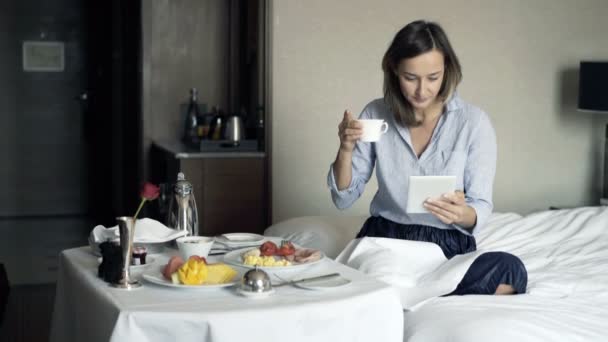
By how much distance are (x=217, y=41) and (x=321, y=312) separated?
3.74 meters

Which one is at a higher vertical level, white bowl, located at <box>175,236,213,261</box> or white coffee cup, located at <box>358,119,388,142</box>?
white coffee cup, located at <box>358,119,388,142</box>

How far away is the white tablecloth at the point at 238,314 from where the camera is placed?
1.81 metres

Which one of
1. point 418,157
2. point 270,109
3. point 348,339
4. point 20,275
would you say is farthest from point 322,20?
point 348,339

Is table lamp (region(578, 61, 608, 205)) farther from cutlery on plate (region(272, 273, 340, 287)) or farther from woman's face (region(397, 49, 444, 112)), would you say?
cutlery on plate (region(272, 273, 340, 287))

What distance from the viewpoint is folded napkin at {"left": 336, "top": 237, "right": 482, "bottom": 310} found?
2.41 meters

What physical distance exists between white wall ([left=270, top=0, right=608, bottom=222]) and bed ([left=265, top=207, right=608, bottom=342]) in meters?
0.89

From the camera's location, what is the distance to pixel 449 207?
2436 mm

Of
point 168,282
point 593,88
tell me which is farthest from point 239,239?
point 593,88

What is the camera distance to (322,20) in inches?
173

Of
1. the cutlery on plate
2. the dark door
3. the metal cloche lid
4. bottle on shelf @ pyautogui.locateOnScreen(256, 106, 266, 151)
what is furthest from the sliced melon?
the dark door

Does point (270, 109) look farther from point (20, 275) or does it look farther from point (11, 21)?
point (11, 21)

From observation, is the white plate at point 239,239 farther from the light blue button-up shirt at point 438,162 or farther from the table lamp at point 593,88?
the table lamp at point 593,88

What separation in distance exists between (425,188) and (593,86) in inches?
96.0

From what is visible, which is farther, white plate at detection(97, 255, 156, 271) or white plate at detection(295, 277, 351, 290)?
white plate at detection(97, 255, 156, 271)
